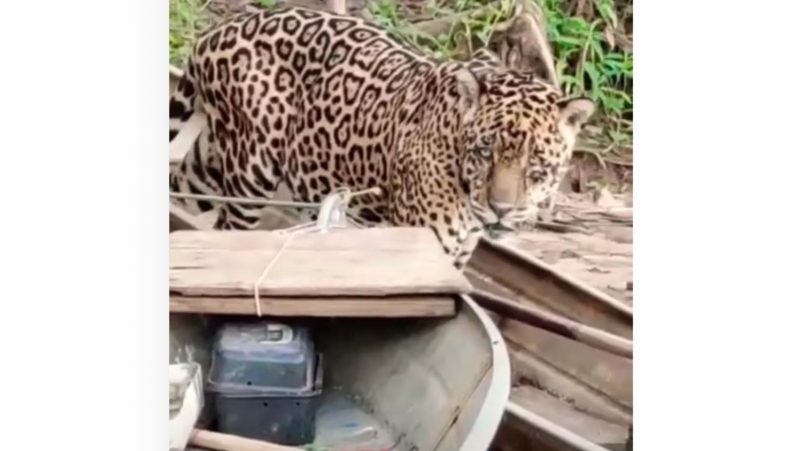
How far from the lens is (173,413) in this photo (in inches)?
60.3

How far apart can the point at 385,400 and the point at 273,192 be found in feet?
1.12

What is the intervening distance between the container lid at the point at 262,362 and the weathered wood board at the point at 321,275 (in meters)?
0.03

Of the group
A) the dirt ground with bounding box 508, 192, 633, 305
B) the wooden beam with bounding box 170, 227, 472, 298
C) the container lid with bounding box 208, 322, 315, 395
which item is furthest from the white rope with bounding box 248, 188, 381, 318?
the dirt ground with bounding box 508, 192, 633, 305

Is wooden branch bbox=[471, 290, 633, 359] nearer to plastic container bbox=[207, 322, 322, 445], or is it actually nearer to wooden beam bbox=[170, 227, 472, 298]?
wooden beam bbox=[170, 227, 472, 298]

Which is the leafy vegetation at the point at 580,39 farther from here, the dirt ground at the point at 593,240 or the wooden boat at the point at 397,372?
the wooden boat at the point at 397,372

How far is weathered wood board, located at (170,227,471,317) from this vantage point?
151 centimetres

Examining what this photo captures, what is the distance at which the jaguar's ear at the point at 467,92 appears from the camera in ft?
5.06

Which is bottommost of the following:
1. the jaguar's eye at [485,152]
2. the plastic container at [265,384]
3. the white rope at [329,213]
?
the plastic container at [265,384]

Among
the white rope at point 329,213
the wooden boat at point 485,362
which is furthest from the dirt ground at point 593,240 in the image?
the white rope at point 329,213

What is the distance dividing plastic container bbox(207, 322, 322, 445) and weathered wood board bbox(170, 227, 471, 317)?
0.04 metres

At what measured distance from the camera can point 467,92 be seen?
1548 mm

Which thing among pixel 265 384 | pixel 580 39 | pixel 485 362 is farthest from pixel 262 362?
pixel 580 39
